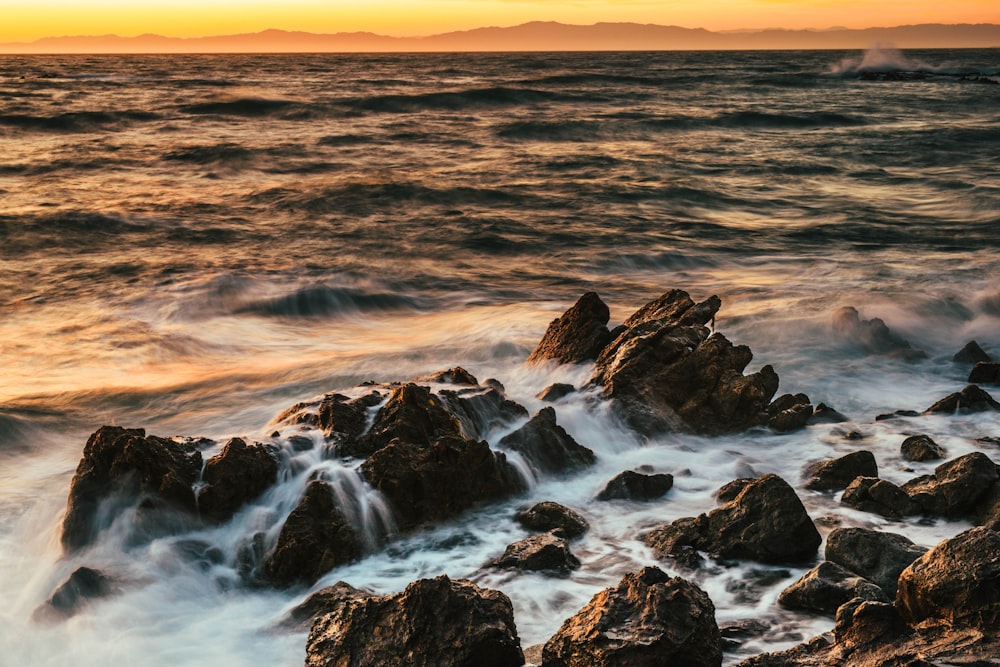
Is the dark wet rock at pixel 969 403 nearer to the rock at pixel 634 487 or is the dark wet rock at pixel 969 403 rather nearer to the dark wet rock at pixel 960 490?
the dark wet rock at pixel 960 490

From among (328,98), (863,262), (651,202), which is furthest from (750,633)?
(328,98)

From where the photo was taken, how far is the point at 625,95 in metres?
51.7

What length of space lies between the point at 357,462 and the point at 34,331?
7.51 metres

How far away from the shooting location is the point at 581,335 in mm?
9062

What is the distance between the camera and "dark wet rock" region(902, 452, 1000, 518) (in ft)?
19.3

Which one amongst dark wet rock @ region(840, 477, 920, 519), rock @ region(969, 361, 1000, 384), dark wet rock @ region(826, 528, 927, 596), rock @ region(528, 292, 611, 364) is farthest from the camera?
rock @ region(969, 361, 1000, 384)

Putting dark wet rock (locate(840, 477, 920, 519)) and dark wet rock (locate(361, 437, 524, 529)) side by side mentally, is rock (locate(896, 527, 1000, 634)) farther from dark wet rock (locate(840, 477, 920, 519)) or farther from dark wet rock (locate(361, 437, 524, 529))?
dark wet rock (locate(361, 437, 524, 529))

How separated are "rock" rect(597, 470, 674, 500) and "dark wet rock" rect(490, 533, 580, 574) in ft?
3.32

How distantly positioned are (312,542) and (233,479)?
81cm

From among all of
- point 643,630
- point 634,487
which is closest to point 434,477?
point 634,487

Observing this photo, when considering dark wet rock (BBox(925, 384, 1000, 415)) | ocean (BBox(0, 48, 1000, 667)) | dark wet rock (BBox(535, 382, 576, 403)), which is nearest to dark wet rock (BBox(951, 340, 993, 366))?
ocean (BBox(0, 48, 1000, 667))

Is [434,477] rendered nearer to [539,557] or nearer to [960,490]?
[539,557]

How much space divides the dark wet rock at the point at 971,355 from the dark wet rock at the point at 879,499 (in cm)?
477

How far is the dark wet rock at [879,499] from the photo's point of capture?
5992 millimetres
